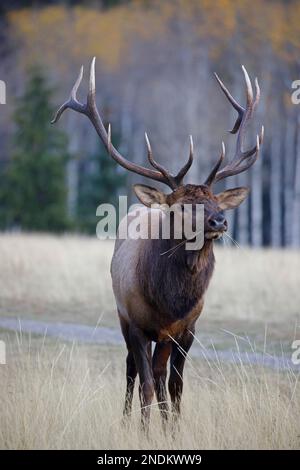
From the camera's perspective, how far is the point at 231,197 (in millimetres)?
6688

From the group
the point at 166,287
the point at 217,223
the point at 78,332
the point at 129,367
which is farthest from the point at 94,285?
the point at 217,223

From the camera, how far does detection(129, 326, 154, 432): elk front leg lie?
6.36m

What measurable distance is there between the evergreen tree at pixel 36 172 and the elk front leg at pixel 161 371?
18.1m

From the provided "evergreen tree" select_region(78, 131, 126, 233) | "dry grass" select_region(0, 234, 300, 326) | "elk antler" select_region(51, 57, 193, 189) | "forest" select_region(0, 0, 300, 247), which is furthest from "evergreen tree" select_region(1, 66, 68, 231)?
"elk antler" select_region(51, 57, 193, 189)

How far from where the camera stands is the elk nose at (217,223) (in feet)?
19.3

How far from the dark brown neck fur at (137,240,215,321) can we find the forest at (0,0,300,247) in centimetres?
1700

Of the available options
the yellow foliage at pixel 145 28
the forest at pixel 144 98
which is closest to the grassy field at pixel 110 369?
the forest at pixel 144 98

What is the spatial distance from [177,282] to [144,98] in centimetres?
2602

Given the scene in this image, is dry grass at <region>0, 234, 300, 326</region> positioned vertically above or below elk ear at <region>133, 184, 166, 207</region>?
below

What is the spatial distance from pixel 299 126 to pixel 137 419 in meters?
20.3

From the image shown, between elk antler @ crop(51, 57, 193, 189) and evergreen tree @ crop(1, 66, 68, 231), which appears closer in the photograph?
elk antler @ crop(51, 57, 193, 189)

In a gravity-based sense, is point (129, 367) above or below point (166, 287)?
below

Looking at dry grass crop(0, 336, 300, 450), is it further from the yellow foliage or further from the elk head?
the yellow foliage

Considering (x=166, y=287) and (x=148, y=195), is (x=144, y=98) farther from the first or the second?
(x=166, y=287)
